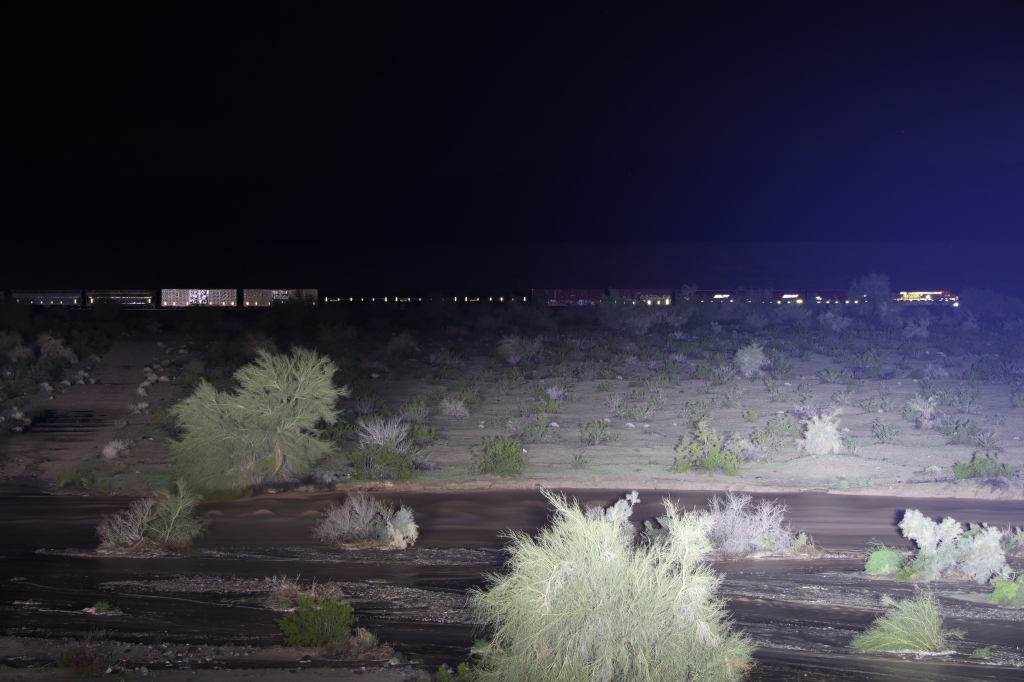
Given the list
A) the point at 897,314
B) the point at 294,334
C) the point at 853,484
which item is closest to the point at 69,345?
the point at 294,334

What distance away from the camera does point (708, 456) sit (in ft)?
71.2

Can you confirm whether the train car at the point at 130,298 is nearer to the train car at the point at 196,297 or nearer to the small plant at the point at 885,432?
the train car at the point at 196,297

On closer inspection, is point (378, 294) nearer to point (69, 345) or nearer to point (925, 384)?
point (69, 345)

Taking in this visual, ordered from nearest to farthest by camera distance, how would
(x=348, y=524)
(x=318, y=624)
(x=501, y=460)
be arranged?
(x=318, y=624)
(x=348, y=524)
(x=501, y=460)

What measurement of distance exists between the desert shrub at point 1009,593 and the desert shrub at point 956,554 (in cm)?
78

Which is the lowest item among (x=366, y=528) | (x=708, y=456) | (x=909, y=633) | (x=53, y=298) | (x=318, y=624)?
(x=909, y=633)

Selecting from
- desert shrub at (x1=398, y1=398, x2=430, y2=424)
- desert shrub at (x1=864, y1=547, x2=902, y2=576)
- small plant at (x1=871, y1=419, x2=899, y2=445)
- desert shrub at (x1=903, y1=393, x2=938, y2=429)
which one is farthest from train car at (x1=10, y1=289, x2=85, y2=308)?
desert shrub at (x1=864, y1=547, x2=902, y2=576)

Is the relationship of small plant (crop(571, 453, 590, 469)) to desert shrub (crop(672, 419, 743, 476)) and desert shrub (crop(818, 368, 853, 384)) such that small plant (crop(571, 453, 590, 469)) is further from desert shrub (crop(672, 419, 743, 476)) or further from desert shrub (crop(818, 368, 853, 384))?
desert shrub (crop(818, 368, 853, 384))

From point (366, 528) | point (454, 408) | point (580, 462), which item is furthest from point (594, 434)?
point (366, 528)

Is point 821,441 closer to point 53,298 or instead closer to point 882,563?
point 882,563

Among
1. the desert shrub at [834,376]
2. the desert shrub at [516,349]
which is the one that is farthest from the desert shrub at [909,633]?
the desert shrub at [516,349]

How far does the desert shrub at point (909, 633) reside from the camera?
415 inches

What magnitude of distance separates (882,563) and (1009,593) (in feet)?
6.05

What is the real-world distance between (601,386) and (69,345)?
20.4 meters
